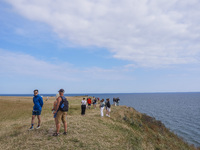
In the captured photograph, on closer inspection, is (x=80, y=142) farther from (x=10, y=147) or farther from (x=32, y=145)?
(x=10, y=147)

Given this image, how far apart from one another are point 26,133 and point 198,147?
20909 mm

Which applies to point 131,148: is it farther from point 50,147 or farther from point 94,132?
point 50,147

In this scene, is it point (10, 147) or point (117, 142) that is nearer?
point (10, 147)

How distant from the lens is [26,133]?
32.3ft

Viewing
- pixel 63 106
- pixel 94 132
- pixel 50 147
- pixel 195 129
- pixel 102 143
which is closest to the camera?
pixel 50 147

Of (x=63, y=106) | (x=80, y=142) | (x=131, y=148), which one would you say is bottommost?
(x=131, y=148)

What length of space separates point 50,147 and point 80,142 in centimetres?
168

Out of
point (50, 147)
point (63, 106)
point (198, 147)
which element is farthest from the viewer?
point (198, 147)

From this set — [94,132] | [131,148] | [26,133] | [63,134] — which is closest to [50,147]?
[63,134]

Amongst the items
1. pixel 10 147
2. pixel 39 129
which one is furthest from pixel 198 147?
pixel 10 147

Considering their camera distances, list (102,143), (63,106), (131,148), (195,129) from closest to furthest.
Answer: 1. (63,106)
2. (102,143)
3. (131,148)
4. (195,129)

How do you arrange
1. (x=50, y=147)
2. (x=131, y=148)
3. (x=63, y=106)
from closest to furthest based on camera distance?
(x=50, y=147)
(x=63, y=106)
(x=131, y=148)

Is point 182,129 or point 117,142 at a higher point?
point 117,142

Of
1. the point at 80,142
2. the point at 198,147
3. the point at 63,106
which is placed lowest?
the point at 198,147
